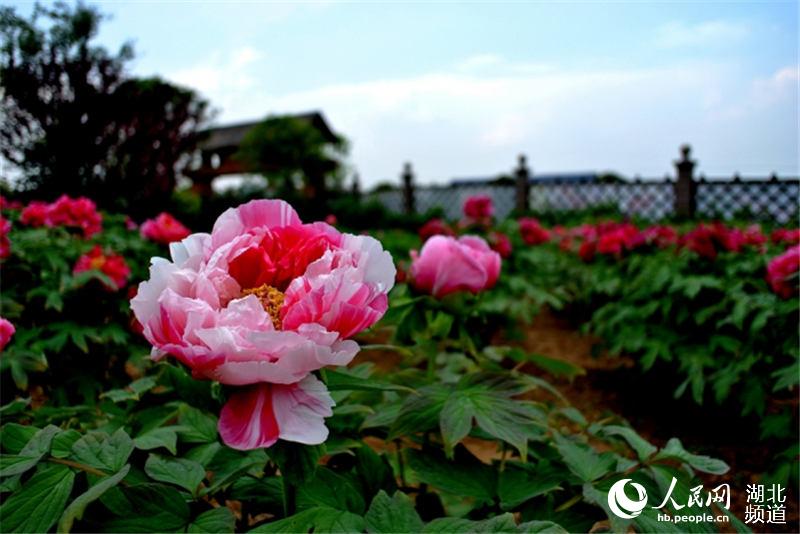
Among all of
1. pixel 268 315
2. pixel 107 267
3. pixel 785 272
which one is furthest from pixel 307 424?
pixel 785 272

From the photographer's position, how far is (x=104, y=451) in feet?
2.62

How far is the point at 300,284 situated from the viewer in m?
0.67

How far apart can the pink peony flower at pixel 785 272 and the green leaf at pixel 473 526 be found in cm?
163

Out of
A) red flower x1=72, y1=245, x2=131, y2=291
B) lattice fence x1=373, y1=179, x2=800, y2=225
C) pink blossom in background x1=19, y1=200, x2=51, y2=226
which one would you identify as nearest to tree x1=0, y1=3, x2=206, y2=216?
pink blossom in background x1=19, y1=200, x2=51, y2=226

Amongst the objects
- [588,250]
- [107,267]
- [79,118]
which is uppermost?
[79,118]

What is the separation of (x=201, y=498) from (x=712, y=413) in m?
2.60

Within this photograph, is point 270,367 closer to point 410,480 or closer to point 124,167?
point 410,480

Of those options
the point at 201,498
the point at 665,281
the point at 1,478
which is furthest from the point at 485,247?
the point at 665,281

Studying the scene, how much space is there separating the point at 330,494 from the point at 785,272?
67.8 inches

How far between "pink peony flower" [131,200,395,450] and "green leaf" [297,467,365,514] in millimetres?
196

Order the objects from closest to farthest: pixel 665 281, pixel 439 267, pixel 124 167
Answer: pixel 439 267 < pixel 665 281 < pixel 124 167

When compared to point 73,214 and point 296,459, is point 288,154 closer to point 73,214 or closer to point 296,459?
point 73,214

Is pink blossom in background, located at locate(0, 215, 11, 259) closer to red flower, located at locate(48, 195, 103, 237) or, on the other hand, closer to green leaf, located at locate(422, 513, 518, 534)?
red flower, located at locate(48, 195, 103, 237)

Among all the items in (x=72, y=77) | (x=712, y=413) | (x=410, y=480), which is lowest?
(x=712, y=413)
